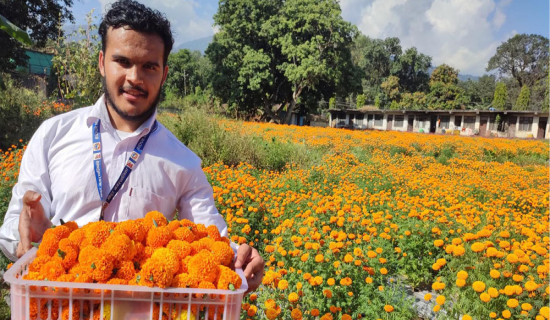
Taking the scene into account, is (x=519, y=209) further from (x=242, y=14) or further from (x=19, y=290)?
(x=242, y=14)

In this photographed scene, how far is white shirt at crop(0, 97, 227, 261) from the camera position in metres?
1.43

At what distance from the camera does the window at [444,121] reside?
3725 centimetres

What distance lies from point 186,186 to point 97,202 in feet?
1.19

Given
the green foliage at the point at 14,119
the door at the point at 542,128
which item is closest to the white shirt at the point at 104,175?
the green foliage at the point at 14,119

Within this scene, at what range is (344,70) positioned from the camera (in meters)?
27.8

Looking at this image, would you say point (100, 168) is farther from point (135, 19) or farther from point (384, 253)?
point (384, 253)

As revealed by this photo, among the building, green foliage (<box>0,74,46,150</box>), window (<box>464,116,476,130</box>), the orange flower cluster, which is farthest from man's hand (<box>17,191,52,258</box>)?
window (<box>464,116,476,130</box>)

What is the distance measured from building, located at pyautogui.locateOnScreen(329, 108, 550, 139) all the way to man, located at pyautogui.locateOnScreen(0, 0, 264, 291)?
3610 cm

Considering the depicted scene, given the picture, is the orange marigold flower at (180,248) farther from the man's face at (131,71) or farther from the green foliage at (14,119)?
the green foliage at (14,119)

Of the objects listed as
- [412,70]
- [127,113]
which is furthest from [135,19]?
[412,70]

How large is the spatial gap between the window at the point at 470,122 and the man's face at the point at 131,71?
39.5 m

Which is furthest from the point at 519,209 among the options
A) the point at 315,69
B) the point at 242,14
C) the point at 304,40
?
the point at 242,14

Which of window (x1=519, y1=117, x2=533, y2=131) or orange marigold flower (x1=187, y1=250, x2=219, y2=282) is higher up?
window (x1=519, y1=117, x2=533, y2=131)

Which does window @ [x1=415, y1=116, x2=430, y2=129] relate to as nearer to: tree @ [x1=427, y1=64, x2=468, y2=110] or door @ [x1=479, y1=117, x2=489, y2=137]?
door @ [x1=479, y1=117, x2=489, y2=137]
